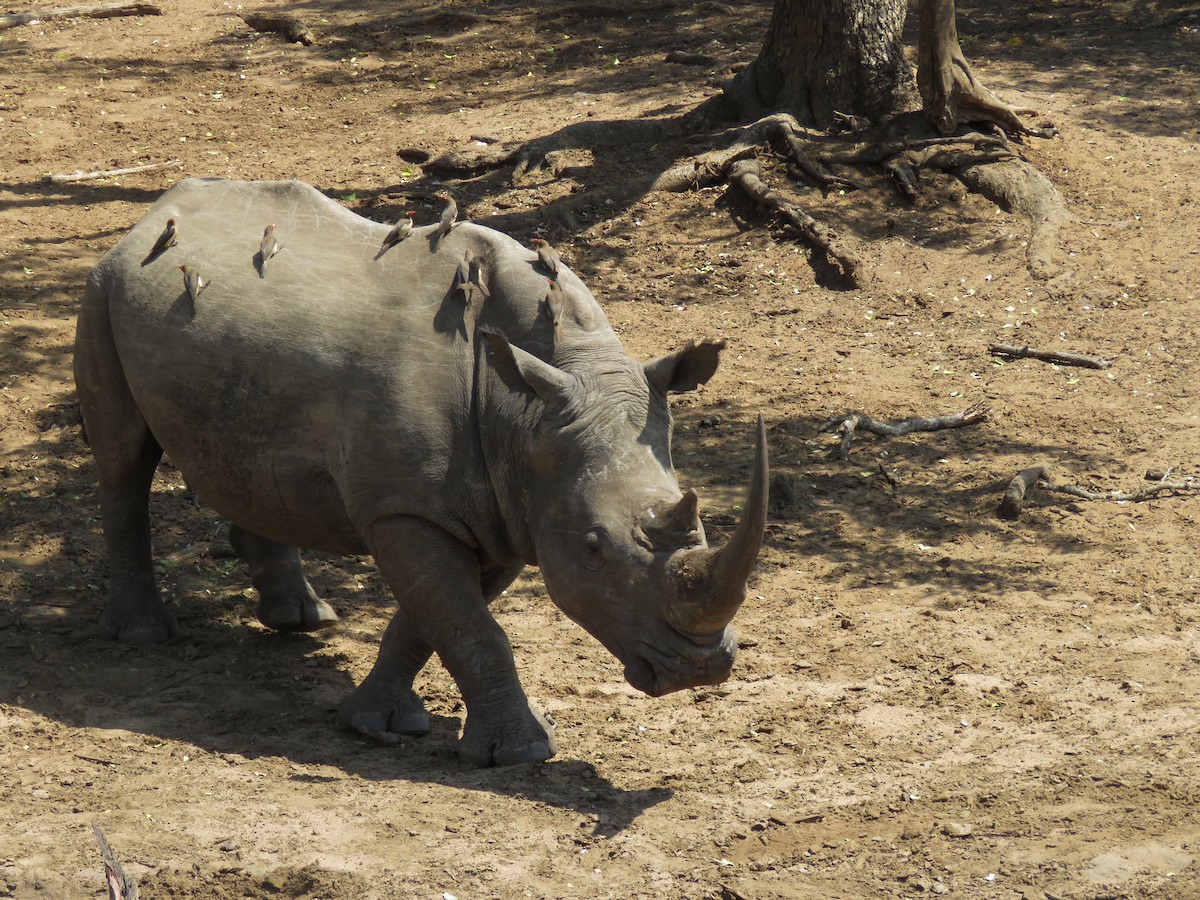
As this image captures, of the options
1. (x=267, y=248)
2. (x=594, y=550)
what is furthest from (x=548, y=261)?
(x=594, y=550)

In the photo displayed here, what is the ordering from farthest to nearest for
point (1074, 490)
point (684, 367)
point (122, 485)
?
point (1074, 490)
point (122, 485)
point (684, 367)

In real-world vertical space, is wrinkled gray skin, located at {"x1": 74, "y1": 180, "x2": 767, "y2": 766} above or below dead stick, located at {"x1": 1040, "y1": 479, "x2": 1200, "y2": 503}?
above

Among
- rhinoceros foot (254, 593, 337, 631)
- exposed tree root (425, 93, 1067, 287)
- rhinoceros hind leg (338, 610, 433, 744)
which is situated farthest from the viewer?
exposed tree root (425, 93, 1067, 287)

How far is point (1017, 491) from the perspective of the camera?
28.2 feet

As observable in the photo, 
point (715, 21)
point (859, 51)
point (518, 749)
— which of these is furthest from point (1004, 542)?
point (715, 21)

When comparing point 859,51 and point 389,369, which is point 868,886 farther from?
point 859,51

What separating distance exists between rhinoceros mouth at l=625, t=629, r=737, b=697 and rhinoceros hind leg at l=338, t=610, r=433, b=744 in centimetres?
136

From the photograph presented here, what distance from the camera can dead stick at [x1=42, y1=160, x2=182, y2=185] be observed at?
42.8 ft

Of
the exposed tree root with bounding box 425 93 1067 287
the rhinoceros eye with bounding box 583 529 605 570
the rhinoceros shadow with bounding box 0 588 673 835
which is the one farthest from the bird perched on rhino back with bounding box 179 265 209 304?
the exposed tree root with bounding box 425 93 1067 287

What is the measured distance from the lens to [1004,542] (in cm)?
834

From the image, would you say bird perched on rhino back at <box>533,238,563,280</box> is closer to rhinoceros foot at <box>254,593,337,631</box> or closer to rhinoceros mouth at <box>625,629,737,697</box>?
rhinoceros mouth at <box>625,629,737,697</box>

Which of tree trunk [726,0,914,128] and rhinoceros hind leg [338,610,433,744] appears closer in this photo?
rhinoceros hind leg [338,610,433,744]

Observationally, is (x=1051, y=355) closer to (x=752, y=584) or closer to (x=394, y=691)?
(x=752, y=584)

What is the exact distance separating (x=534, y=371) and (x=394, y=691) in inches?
65.2
